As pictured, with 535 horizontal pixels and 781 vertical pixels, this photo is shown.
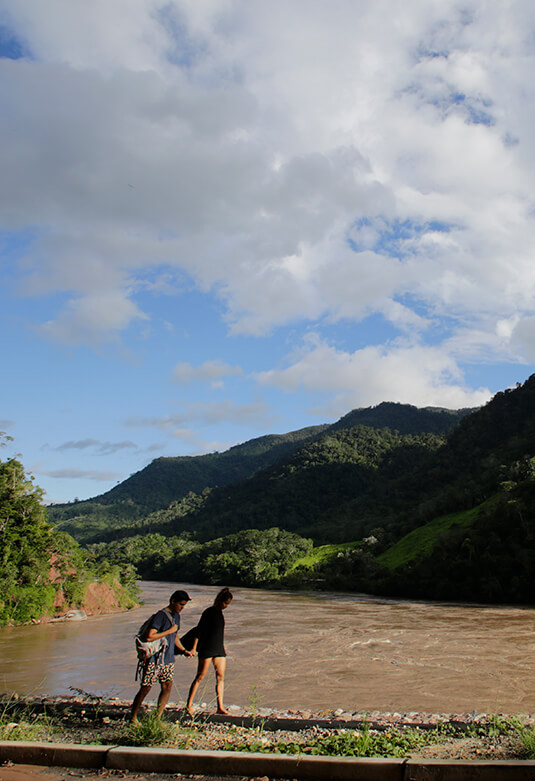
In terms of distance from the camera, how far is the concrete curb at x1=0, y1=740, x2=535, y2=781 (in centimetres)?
551

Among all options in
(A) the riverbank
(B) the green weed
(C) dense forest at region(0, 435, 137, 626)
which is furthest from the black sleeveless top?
(C) dense forest at region(0, 435, 137, 626)

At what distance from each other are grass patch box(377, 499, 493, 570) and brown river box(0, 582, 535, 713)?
78.8 ft

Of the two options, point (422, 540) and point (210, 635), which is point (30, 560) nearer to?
point (210, 635)

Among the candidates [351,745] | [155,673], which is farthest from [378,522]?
[351,745]

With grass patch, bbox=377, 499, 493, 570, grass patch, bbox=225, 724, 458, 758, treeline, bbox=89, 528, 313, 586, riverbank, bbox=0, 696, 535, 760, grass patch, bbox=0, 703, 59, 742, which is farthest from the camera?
A: treeline, bbox=89, 528, 313, 586

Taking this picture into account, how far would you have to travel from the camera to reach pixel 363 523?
323 ft

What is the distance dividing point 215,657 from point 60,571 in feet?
86.9

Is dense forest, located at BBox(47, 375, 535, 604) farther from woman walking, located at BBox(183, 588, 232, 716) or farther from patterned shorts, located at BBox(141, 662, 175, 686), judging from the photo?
patterned shorts, located at BBox(141, 662, 175, 686)

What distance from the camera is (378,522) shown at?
94.4m

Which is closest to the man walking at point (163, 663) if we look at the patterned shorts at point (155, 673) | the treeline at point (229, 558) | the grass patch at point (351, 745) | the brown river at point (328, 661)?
the patterned shorts at point (155, 673)

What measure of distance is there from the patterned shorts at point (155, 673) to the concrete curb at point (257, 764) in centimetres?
167

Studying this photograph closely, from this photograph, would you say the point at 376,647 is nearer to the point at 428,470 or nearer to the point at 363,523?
the point at 363,523

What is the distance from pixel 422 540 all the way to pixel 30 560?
49.3 m

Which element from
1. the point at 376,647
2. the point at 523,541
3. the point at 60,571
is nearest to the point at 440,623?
the point at 376,647
